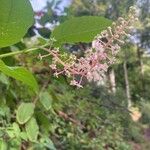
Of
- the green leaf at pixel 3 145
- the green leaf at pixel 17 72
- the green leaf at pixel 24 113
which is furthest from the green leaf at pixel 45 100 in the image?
the green leaf at pixel 17 72

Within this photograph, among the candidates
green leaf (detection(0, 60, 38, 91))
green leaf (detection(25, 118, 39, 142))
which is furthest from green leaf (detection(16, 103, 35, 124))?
green leaf (detection(0, 60, 38, 91))

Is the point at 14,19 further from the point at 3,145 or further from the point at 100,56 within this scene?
the point at 3,145

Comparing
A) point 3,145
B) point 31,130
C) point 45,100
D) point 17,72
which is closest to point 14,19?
point 17,72

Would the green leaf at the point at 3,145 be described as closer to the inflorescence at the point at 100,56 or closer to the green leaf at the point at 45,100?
the green leaf at the point at 45,100

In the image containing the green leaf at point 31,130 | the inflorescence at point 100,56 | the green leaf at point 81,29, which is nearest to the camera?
the inflorescence at point 100,56

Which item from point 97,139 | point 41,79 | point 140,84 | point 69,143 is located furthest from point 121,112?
point 140,84

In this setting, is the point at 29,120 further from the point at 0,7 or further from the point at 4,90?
the point at 0,7
